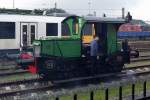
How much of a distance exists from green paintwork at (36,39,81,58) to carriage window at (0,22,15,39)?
9822 millimetres

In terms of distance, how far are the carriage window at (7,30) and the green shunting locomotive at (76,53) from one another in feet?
28.9

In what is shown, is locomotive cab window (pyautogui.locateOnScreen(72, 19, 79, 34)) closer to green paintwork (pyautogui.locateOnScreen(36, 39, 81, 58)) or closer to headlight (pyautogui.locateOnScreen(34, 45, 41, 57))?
green paintwork (pyautogui.locateOnScreen(36, 39, 81, 58))

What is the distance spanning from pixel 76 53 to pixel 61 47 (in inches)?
29.7

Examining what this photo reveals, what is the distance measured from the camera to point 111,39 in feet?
64.8

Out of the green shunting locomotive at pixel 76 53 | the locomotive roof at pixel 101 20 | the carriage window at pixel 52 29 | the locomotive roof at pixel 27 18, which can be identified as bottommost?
the green shunting locomotive at pixel 76 53

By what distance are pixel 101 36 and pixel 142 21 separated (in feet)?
240

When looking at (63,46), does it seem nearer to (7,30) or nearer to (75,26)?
(75,26)

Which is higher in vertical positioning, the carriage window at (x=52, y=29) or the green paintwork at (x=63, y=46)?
the carriage window at (x=52, y=29)

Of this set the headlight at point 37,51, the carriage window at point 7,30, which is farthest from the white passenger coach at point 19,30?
the headlight at point 37,51

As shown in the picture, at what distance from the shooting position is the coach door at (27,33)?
1104 inches

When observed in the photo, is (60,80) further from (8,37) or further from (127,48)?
(8,37)

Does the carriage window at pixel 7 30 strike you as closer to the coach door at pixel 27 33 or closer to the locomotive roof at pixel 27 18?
the locomotive roof at pixel 27 18

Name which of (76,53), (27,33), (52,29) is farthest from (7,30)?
(76,53)

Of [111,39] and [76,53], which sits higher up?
[111,39]
